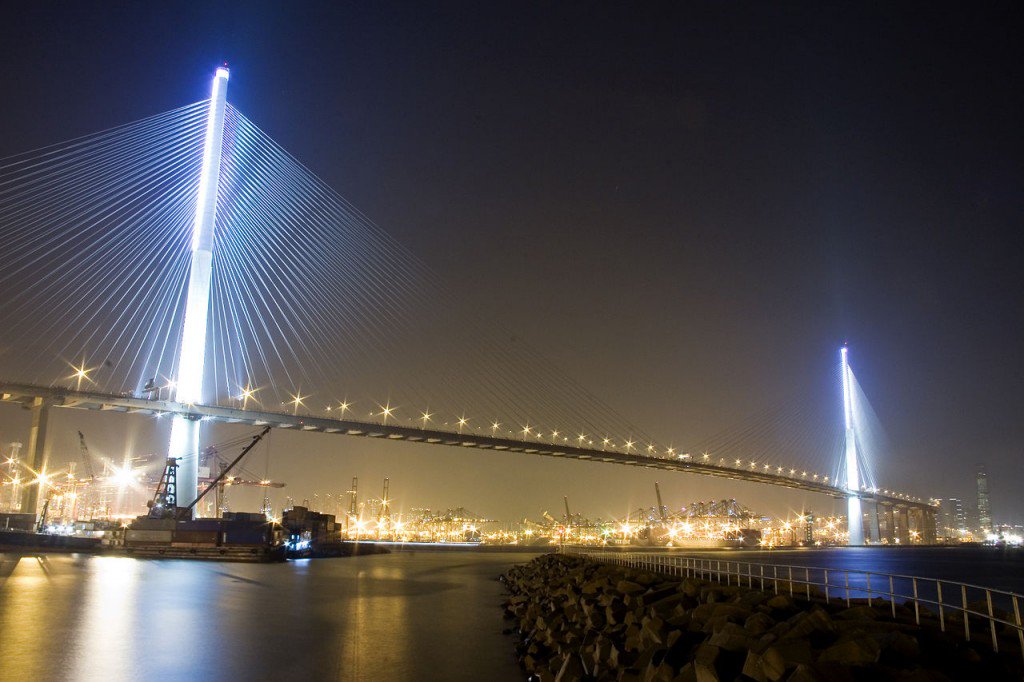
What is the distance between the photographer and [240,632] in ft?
51.5

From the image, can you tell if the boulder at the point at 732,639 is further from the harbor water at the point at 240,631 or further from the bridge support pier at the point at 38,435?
the bridge support pier at the point at 38,435

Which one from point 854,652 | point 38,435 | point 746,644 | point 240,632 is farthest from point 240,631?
point 38,435

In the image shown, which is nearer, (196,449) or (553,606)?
(553,606)

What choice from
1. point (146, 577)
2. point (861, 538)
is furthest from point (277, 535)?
point (861, 538)

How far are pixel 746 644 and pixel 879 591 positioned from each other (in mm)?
3839

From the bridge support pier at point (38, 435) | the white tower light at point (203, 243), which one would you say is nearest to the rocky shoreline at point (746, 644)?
the white tower light at point (203, 243)

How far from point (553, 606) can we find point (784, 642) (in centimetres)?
1186

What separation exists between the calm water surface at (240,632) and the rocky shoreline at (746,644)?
1.80 meters

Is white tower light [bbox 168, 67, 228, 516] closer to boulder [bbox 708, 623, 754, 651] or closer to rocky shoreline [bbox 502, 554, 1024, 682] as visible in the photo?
rocky shoreline [bbox 502, 554, 1024, 682]

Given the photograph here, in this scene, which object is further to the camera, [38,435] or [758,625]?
[38,435]

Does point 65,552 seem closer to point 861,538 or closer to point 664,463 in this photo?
point 664,463

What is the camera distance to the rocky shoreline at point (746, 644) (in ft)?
20.3

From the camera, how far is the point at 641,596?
1392 centimetres

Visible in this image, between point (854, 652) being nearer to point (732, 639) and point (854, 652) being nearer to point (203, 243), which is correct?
point (732, 639)
